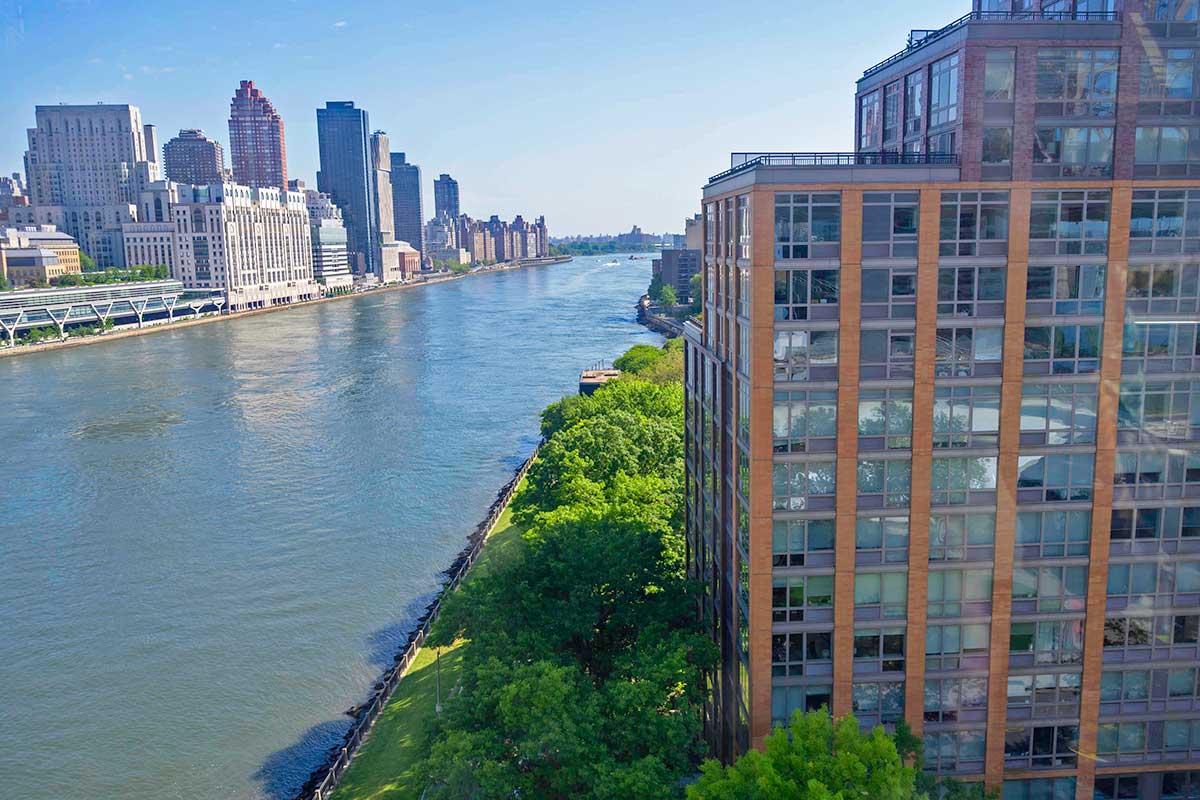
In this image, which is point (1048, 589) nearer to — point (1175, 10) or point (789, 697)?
point (789, 697)

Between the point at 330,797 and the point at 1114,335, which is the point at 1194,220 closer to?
the point at 1114,335

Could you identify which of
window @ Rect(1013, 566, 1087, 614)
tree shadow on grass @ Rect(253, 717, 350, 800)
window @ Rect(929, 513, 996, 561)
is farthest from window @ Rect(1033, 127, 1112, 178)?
tree shadow on grass @ Rect(253, 717, 350, 800)

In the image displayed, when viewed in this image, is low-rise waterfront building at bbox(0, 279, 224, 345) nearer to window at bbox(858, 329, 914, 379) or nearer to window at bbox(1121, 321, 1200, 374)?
window at bbox(858, 329, 914, 379)

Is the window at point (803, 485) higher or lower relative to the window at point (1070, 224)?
lower

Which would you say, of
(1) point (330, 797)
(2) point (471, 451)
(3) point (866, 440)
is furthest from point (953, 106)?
(2) point (471, 451)

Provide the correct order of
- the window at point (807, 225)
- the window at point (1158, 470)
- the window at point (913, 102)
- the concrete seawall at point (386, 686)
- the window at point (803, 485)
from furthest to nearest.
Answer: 1. the concrete seawall at point (386, 686)
2. the window at point (913, 102)
3. the window at point (1158, 470)
4. the window at point (803, 485)
5. the window at point (807, 225)

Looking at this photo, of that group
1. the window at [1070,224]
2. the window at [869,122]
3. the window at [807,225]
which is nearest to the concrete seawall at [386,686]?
the window at [807,225]

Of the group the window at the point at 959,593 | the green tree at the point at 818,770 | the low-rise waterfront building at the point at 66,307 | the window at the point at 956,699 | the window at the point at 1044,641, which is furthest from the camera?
the low-rise waterfront building at the point at 66,307

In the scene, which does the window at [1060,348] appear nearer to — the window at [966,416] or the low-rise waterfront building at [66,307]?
the window at [966,416]
